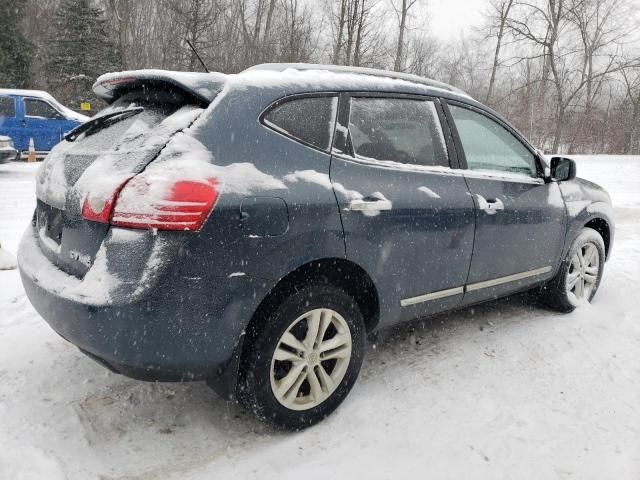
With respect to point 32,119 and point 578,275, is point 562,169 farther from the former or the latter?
point 32,119

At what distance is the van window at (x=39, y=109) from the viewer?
46.0 ft

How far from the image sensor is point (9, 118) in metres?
13.9

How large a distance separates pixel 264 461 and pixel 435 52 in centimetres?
3943

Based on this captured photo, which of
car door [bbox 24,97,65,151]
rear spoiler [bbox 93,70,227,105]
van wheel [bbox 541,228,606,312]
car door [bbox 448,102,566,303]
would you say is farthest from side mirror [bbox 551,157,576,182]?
car door [bbox 24,97,65,151]

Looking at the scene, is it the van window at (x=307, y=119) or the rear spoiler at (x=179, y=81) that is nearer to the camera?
the rear spoiler at (x=179, y=81)

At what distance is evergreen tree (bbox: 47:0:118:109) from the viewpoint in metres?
27.8

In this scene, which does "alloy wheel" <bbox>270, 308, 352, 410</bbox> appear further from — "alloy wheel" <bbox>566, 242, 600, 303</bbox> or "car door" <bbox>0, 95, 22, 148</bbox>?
"car door" <bbox>0, 95, 22, 148</bbox>

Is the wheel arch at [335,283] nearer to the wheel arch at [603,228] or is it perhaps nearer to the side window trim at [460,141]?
the side window trim at [460,141]

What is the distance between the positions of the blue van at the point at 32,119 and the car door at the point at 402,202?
13366 mm

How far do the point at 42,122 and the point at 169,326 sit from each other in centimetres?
1450

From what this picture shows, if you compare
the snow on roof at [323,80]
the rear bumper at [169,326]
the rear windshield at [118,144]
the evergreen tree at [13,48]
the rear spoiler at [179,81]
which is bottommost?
the rear bumper at [169,326]

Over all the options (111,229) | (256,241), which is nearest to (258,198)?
(256,241)

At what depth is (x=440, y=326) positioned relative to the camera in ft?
12.8

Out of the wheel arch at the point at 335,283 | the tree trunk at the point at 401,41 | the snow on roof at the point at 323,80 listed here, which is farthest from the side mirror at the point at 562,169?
the tree trunk at the point at 401,41
